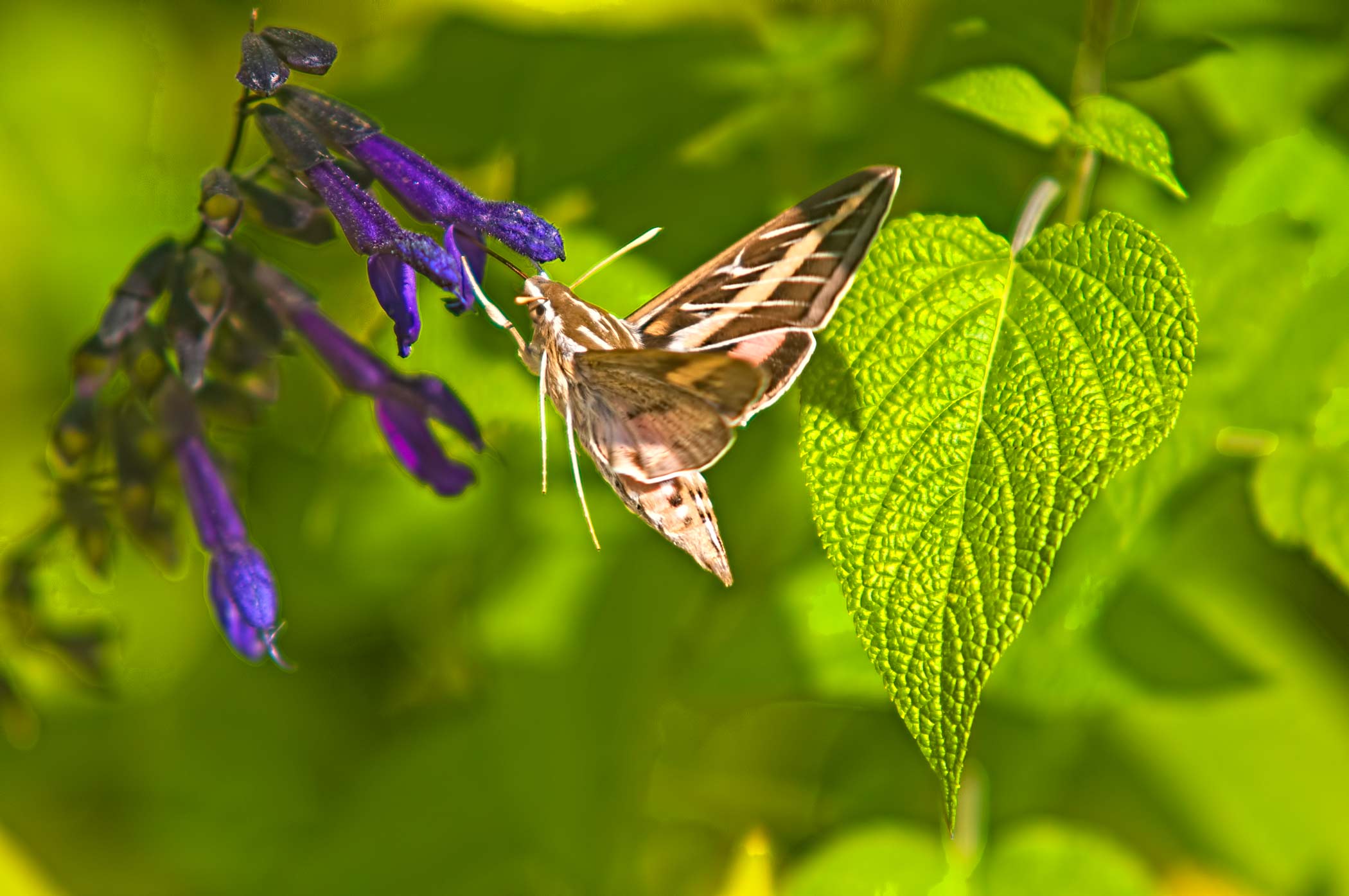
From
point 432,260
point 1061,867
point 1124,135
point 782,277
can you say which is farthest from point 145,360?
point 1061,867

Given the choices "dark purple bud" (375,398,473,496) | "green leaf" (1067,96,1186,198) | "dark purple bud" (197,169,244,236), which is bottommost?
"dark purple bud" (375,398,473,496)

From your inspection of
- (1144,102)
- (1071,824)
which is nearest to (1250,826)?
(1071,824)

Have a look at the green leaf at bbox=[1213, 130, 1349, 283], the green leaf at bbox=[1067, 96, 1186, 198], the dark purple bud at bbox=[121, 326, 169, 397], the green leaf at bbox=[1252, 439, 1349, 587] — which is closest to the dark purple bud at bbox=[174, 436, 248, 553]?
the dark purple bud at bbox=[121, 326, 169, 397]

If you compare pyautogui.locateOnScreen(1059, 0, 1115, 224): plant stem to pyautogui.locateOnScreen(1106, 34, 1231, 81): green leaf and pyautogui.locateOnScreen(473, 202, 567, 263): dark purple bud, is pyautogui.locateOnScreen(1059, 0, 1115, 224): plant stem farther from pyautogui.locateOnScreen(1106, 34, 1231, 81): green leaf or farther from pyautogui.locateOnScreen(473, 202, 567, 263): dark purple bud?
pyautogui.locateOnScreen(473, 202, 567, 263): dark purple bud

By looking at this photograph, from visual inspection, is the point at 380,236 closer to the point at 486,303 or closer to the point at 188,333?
the point at 486,303

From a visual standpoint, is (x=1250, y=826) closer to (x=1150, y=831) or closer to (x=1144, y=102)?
(x=1150, y=831)

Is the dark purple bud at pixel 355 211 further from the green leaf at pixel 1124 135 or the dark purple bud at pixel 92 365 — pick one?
the green leaf at pixel 1124 135
